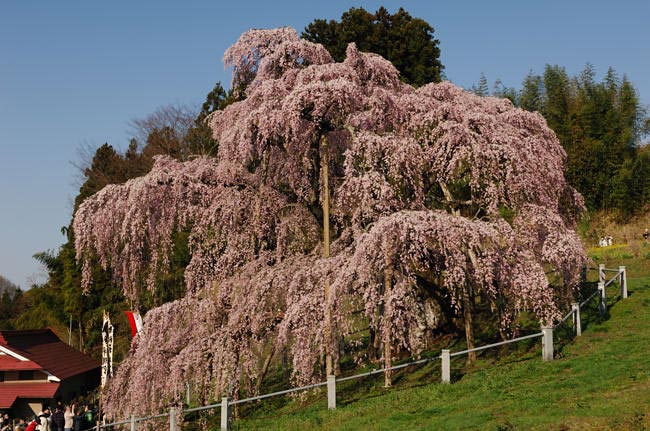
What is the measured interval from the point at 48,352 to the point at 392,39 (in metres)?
26.4

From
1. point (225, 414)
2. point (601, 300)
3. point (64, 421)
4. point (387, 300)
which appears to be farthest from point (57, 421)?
point (601, 300)

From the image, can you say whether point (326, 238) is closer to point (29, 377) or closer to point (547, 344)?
point (547, 344)

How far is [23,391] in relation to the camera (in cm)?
2669

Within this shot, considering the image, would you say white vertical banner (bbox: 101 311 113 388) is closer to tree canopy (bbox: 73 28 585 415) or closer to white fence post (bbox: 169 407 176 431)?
tree canopy (bbox: 73 28 585 415)

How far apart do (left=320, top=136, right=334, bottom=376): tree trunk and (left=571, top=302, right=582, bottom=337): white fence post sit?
22.2ft

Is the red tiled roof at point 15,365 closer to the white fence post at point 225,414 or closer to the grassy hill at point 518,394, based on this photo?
the grassy hill at point 518,394

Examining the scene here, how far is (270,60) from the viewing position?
19.6m

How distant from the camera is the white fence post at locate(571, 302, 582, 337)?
17891 mm

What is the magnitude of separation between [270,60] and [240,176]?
3.69m

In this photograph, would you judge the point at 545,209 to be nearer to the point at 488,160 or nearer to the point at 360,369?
the point at 488,160

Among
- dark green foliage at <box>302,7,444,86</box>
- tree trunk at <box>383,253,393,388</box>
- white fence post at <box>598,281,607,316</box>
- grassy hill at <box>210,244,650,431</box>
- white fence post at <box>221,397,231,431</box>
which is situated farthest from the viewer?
dark green foliage at <box>302,7,444,86</box>

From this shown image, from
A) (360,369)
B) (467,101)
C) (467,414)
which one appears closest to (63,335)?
(360,369)

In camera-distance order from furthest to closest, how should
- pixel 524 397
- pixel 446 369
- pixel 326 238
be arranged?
1. pixel 326 238
2. pixel 446 369
3. pixel 524 397

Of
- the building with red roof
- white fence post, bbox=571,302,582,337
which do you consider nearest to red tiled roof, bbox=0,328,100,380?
the building with red roof
